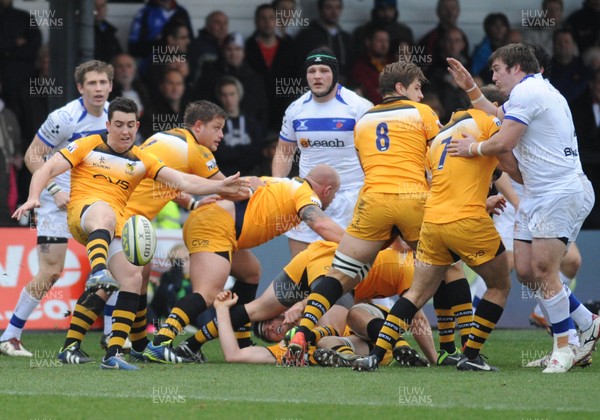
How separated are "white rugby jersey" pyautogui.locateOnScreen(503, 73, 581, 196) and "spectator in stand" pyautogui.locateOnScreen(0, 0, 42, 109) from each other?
791 cm

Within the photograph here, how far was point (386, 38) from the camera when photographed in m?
16.1

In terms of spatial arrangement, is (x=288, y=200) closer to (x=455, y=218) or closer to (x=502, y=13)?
(x=455, y=218)

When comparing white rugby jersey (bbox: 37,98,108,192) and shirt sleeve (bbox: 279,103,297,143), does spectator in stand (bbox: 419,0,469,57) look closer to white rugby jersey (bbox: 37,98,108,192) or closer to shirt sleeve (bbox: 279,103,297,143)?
shirt sleeve (bbox: 279,103,297,143)

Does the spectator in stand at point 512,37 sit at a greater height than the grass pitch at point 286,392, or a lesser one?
greater

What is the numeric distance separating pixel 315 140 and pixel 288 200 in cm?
145

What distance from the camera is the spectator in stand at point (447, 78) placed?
15922 mm

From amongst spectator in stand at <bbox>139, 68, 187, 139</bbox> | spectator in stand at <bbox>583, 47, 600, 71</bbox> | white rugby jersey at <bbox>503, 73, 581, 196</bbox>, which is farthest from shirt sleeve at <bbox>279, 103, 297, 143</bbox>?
spectator in stand at <bbox>583, 47, 600, 71</bbox>

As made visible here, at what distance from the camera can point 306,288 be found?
1009 centimetres

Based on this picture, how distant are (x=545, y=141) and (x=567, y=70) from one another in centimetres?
781

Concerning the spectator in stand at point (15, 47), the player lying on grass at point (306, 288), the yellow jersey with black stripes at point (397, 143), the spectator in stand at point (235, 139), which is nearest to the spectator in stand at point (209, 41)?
the spectator in stand at point (235, 139)

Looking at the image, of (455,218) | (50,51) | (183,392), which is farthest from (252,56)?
(183,392)

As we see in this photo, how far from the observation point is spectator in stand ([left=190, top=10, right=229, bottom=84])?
1581cm

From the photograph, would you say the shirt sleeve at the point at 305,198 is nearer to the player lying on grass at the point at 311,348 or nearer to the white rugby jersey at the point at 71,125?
the player lying on grass at the point at 311,348

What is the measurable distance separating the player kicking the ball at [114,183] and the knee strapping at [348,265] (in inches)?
38.7
